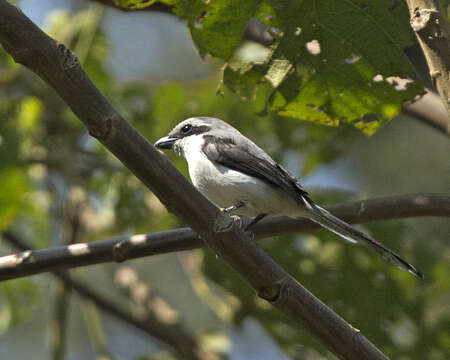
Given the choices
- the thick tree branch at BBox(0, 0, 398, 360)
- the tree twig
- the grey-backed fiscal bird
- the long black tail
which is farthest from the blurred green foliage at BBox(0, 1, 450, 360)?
the thick tree branch at BBox(0, 0, 398, 360)

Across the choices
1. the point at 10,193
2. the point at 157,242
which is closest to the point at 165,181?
the point at 157,242

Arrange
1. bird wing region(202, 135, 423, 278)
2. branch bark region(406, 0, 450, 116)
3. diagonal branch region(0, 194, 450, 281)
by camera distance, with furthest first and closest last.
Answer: bird wing region(202, 135, 423, 278), diagonal branch region(0, 194, 450, 281), branch bark region(406, 0, 450, 116)

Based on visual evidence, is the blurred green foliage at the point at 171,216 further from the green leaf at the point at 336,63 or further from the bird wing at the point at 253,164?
the green leaf at the point at 336,63

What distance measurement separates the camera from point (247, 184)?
3238 millimetres

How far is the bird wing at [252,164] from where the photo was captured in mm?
3316

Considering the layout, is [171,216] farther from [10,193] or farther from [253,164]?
[253,164]

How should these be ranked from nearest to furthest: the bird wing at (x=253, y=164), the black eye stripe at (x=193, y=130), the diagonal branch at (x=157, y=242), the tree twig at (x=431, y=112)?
the diagonal branch at (x=157, y=242), the bird wing at (x=253, y=164), the tree twig at (x=431, y=112), the black eye stripe at (x=193, y=130)

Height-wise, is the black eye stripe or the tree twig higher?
the tree twig

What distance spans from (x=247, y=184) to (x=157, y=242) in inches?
34.6

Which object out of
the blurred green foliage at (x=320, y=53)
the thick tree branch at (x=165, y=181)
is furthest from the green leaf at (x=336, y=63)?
the thick tree branch at (x=165, y=181)

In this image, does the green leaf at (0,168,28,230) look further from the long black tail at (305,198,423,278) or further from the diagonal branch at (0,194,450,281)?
the long black tail at (305,198,423,278)

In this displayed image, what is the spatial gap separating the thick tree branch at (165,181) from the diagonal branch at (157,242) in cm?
44

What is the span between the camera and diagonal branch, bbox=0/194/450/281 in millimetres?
2348

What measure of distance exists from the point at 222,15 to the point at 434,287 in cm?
285
